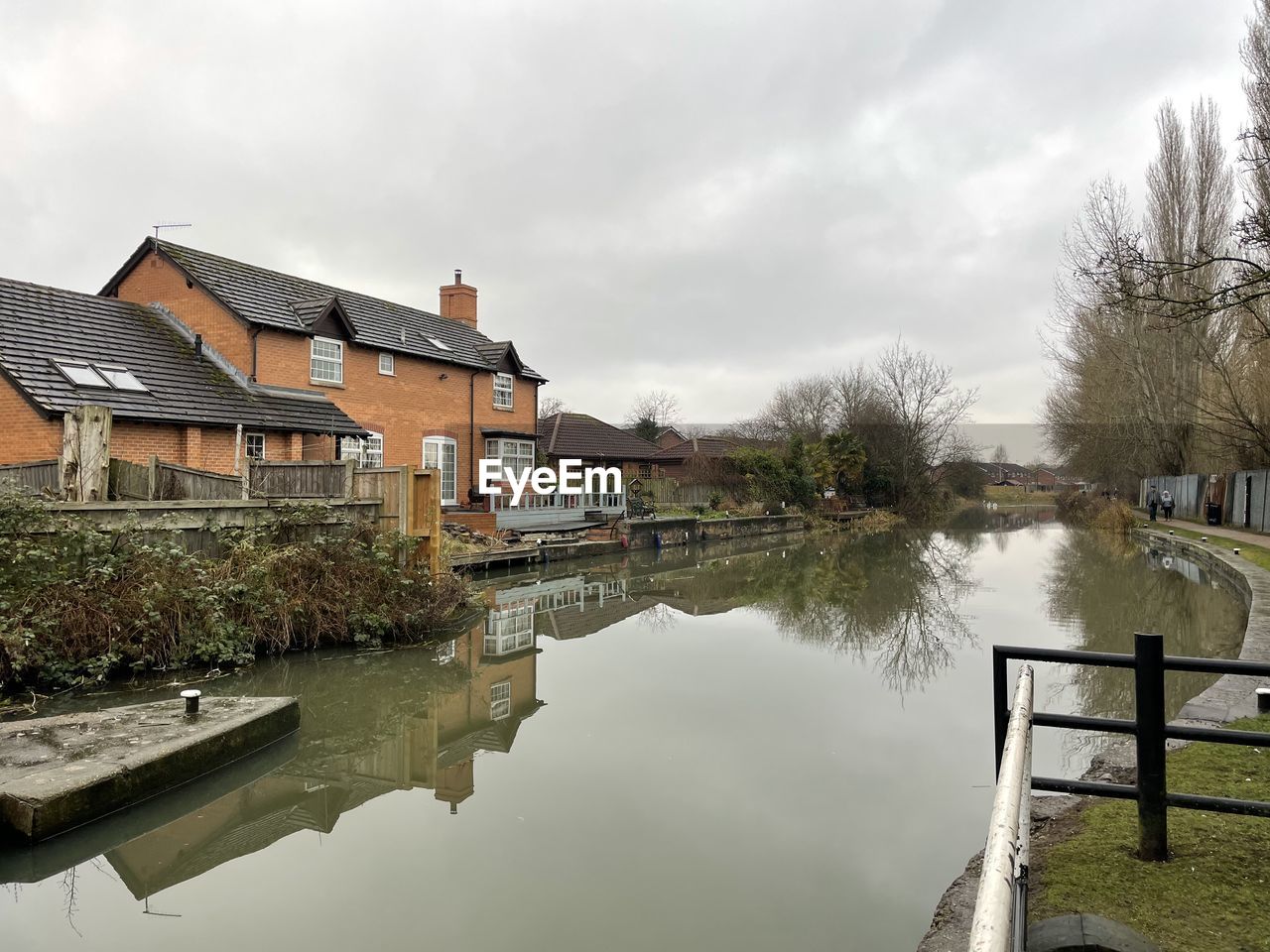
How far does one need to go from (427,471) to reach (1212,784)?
34.7 ft

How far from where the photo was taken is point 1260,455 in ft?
90.8

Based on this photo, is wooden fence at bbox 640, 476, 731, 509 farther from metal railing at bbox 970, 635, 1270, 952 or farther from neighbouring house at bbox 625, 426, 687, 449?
metal railing at bbox 970, 635, 1270, 952

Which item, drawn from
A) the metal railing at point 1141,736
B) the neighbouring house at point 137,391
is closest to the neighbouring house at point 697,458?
the neighbouring house at point 137,391

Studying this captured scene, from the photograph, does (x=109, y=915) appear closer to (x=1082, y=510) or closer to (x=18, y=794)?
(x=18, y=794)

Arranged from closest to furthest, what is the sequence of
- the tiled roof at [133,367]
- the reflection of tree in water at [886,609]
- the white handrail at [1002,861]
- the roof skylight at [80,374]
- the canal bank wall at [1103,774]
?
the white handrail at [1002,861] < the canal bank wall at [1103,774] < the reflection of tree in water at [886,609] < the tiled roof at [133,367] < the roof skylight at [80,374]

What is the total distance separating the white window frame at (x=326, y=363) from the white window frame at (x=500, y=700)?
47.6ft

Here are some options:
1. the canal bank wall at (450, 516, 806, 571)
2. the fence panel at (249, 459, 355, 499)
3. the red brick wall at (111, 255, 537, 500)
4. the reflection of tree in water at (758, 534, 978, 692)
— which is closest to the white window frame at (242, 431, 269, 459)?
the red brick wall at (111, 255, 537, 500)

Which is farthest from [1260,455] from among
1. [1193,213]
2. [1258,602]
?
[1258,602]

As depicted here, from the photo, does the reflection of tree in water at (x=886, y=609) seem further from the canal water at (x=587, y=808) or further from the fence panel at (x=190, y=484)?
the fence panel at (x=190, y=484)

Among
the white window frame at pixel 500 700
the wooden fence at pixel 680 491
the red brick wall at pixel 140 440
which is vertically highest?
the red brick wall at pixel 140 440

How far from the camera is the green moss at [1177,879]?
3131mm

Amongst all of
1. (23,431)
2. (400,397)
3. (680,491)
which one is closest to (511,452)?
(400,397)

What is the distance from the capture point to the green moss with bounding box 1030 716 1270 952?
10.3 feet

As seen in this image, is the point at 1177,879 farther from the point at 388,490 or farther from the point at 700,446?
the point at 700,446
